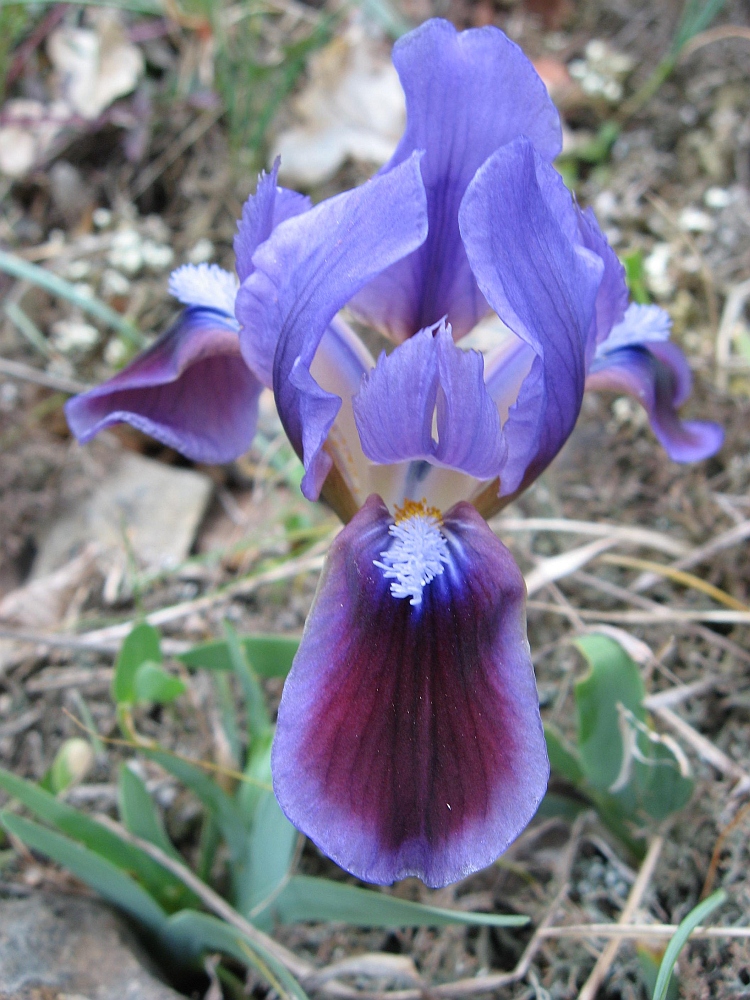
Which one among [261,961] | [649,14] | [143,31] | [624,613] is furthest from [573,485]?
[143,31]

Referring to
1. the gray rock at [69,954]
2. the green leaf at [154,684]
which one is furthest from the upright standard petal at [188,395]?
the gray rock at [69,954]

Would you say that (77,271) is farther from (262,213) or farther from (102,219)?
(262,213)

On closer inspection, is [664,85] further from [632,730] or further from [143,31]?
[632,730]

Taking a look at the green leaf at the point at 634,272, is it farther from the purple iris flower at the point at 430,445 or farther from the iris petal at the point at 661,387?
the purple iris flower at the point at 430,445

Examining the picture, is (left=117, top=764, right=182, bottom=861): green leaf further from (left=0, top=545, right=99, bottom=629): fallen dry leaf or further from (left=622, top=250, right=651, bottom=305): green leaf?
(left=622, top=250, right=651, bottom=305): green leaf

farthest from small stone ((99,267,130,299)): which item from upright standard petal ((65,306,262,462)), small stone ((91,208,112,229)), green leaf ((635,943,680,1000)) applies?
green leaf ((635,943,680,1000))
